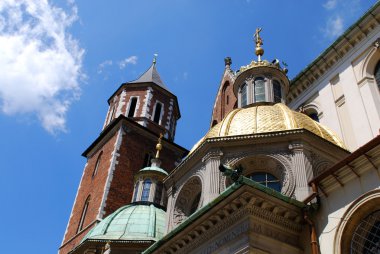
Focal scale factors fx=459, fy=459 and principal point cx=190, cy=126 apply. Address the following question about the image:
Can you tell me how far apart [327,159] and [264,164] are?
5.88ft

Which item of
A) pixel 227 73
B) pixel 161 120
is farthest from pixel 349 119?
pixel 161 120

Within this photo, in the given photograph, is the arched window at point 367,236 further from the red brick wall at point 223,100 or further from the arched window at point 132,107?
the arched window at point 132,107

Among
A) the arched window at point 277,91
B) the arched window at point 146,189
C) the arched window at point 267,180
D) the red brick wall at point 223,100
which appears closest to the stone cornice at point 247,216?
the arched window at point 267,180

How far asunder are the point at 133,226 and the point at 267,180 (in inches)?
304

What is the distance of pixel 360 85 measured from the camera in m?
17.2

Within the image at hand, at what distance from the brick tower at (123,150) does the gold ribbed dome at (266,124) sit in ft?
41.1

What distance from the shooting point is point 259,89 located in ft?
60.6

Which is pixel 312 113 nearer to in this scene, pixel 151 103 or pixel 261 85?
pixel 261 85

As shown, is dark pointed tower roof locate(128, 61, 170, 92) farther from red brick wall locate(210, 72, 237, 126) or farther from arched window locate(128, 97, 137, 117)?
red brick wall locate(210, 72, 237, 126)

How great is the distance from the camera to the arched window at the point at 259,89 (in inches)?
711

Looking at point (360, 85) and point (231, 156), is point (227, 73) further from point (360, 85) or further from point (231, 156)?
point (231, 156)

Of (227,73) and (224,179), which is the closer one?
(224,179)

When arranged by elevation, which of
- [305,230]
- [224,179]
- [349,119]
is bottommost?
[305,230]

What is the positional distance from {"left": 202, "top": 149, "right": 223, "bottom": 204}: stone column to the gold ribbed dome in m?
0.86
